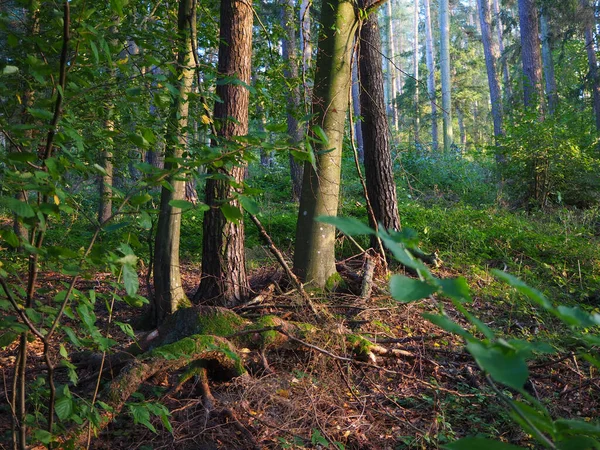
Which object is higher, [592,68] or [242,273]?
[592,68]

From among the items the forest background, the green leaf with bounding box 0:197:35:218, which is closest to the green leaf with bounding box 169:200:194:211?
the forest background

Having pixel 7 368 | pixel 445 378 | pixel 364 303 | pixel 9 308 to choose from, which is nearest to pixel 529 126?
pixel 364 303

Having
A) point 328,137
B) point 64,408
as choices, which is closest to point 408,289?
point 64,408

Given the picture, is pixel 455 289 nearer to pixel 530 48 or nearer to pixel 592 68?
pixel 530 48

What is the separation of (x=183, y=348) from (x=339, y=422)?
1285 mm

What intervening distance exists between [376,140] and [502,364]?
6659mm

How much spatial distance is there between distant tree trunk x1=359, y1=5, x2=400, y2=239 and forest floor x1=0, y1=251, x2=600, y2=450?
2272mm

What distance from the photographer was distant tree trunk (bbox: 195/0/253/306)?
5.13 meters

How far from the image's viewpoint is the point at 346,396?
13.1ft

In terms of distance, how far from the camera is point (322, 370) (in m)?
4.14

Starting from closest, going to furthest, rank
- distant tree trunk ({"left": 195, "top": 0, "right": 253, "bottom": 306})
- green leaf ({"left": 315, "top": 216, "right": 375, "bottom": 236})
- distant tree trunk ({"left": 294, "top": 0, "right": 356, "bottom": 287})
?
green leaf ({"left": 315, "top": 216, "right": 375, "bottom": 236}) → distant tree trunk ({"left": 195, "top": 0, "right": 253, "bottom": 306}) → distant tree trunk ({"left": 294, "top": 0, "right": 356, "bottom": 287})

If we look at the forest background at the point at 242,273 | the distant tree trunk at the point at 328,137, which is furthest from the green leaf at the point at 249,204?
the distant tree trunk at the point at 328,137

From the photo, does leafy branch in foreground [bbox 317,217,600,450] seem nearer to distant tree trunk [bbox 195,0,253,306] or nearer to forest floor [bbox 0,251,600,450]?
forest floor [bbox 0,251,600,450]

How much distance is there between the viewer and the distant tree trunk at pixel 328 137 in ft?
18.2
